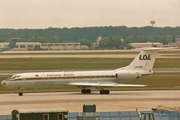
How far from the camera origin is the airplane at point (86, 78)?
46.9 meters

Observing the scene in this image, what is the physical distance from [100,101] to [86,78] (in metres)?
8.24

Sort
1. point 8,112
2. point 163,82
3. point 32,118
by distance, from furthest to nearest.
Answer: point 163,82, point 8,112, point 32,118

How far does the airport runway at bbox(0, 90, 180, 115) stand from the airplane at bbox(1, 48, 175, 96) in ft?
5.56

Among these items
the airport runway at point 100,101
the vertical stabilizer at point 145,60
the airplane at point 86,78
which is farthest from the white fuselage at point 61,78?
the airport runway at point 100,101

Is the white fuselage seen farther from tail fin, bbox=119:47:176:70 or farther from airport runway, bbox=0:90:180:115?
airport runway, bbox=0:90:180:115

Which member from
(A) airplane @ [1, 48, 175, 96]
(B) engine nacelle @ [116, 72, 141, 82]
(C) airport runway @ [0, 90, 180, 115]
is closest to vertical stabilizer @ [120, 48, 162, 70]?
(A) airplane @ [1, 48, 175, 96]

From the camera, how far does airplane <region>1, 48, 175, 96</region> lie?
46.9m

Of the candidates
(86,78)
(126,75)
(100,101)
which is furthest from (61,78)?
(100,101)

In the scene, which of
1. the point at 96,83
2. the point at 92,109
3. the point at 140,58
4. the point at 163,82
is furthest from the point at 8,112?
the point at 163,82

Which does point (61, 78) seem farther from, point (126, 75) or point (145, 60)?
point (145, 60)

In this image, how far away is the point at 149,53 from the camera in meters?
49.4

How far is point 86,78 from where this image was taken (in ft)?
157

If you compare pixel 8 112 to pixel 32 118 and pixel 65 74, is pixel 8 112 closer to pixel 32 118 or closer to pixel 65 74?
pixel 32 118

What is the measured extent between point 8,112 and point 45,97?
10.5 meters
